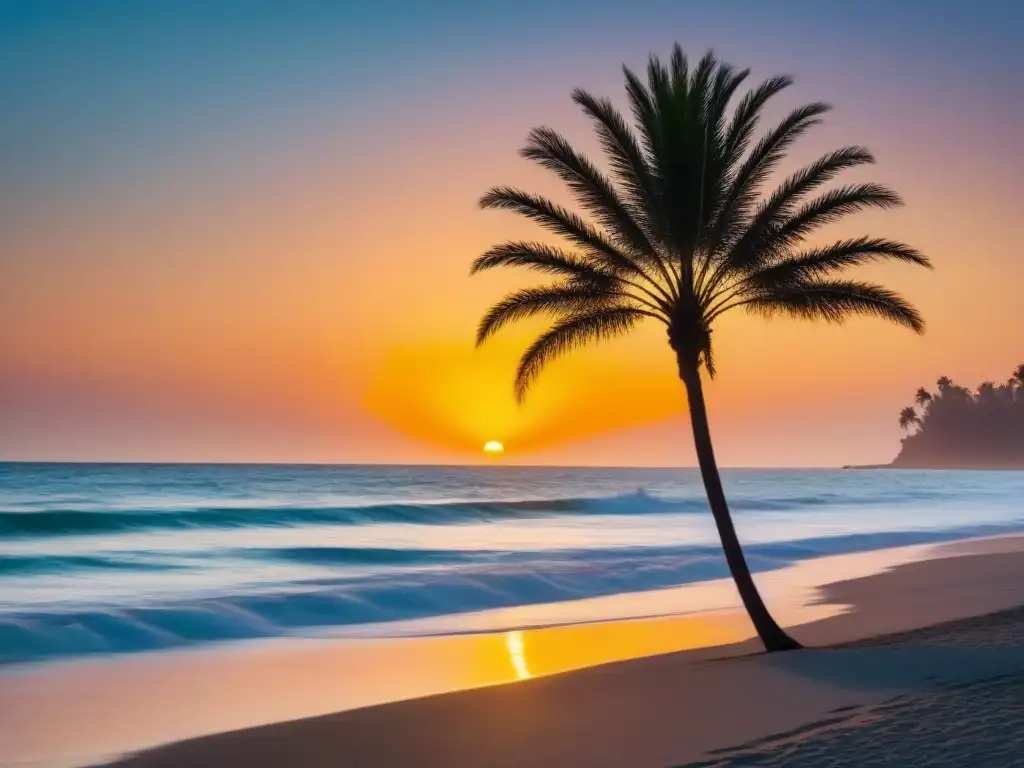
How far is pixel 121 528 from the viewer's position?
141 feet

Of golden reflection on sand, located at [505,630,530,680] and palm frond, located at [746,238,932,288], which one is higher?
Result: palm frond, located at [746,238,932,288]

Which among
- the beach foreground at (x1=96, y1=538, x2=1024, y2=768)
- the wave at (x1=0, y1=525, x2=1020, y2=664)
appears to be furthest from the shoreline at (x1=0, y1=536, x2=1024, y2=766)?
the wave at (x1=0, y1=525, x2=1020, y2=664)

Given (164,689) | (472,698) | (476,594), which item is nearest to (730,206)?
(472,698)

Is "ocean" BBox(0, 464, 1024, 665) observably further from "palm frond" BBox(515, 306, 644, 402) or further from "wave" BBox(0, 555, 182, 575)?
"palm frond" BBox(515, 306, 644, 402)

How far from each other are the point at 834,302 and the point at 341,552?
74.2 feet

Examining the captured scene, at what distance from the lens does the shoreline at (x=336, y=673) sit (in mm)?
9891

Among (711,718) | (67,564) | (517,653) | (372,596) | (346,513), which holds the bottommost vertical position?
(711,718)

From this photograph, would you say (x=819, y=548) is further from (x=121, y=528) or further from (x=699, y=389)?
(x=121, y=528)

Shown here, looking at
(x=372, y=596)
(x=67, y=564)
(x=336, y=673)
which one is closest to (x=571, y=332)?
(x=336, y=673)

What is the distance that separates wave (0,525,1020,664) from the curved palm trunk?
7.30 metres

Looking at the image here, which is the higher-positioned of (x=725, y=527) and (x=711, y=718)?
(x=725, y=527)

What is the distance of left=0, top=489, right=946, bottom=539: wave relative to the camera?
143ft

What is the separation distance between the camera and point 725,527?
1332cm

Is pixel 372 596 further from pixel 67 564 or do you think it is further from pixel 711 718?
pixel 711 718
